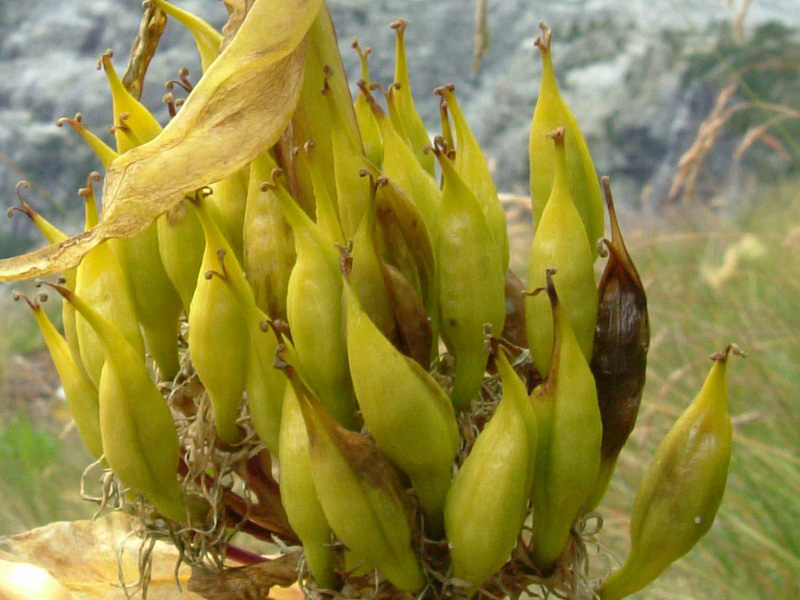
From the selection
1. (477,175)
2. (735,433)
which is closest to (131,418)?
(477,175)

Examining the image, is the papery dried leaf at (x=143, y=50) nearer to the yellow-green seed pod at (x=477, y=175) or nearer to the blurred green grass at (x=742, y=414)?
the yellow-green seed pod at (x=477, y=175)

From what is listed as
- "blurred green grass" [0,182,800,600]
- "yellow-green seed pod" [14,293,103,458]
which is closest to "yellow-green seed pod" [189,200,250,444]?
"yellow-green seed pod" [14,293,103,458]

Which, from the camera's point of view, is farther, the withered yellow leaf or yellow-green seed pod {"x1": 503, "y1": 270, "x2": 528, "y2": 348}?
yellow-green seed pod {"x1": 503, "y1": 270, "x2": 528, "y2": 348}

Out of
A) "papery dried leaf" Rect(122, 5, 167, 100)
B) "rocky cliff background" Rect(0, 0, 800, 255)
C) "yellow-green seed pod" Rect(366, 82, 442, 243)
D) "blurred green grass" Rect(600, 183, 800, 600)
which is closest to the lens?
"yellow-green seed pod" Rect(366, 82, 442, 243)

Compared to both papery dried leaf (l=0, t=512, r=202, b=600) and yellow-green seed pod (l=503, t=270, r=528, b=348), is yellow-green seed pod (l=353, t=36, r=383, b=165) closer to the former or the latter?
yellow-green seed pod (l=503, t=270, r=528, b=348)

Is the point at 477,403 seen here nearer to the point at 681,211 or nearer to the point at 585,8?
the point at 681,211

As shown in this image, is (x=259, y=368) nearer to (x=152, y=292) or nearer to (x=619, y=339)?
(x=152, y=292)
